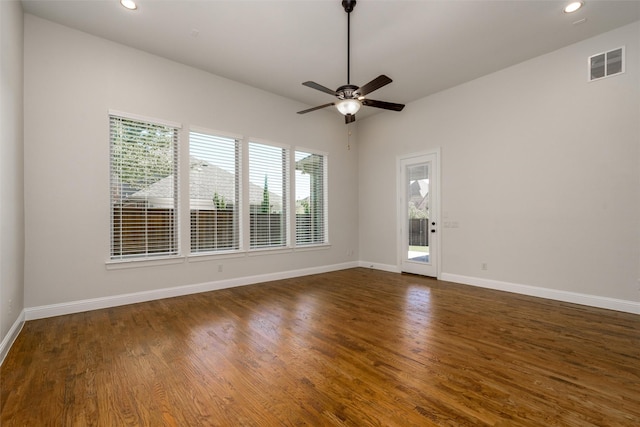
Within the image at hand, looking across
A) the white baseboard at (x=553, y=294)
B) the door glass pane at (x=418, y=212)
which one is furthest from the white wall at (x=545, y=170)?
the door glass pane at (x=418, y=212)

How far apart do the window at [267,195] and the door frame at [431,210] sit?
8.12 ft

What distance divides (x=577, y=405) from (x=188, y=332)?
3.36 metres

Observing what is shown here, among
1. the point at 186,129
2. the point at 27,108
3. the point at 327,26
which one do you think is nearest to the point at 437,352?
the point at 327,26

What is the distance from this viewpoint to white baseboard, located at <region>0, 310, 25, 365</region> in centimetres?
254

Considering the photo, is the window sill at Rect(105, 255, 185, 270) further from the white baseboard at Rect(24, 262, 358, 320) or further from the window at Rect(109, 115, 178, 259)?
the white baseboard at Rect(24, 262, 358, 320)

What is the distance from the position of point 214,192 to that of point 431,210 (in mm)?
4187

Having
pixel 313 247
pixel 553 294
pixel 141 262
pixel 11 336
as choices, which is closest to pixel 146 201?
pixel 141 262

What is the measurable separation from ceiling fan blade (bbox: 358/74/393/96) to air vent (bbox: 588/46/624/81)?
10.6 feet

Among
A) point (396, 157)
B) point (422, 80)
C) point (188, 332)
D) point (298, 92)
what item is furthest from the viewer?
point (396, 157)

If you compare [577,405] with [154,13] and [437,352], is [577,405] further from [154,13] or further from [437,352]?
[154,13]

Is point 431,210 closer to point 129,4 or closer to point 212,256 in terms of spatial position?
point 212,256

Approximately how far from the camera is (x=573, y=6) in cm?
337

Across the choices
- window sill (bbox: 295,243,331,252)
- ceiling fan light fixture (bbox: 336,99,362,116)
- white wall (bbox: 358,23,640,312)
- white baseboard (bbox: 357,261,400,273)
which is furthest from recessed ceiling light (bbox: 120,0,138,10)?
white baseboard (bbox: 357,261,400,273)

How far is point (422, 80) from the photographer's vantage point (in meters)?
5.23
